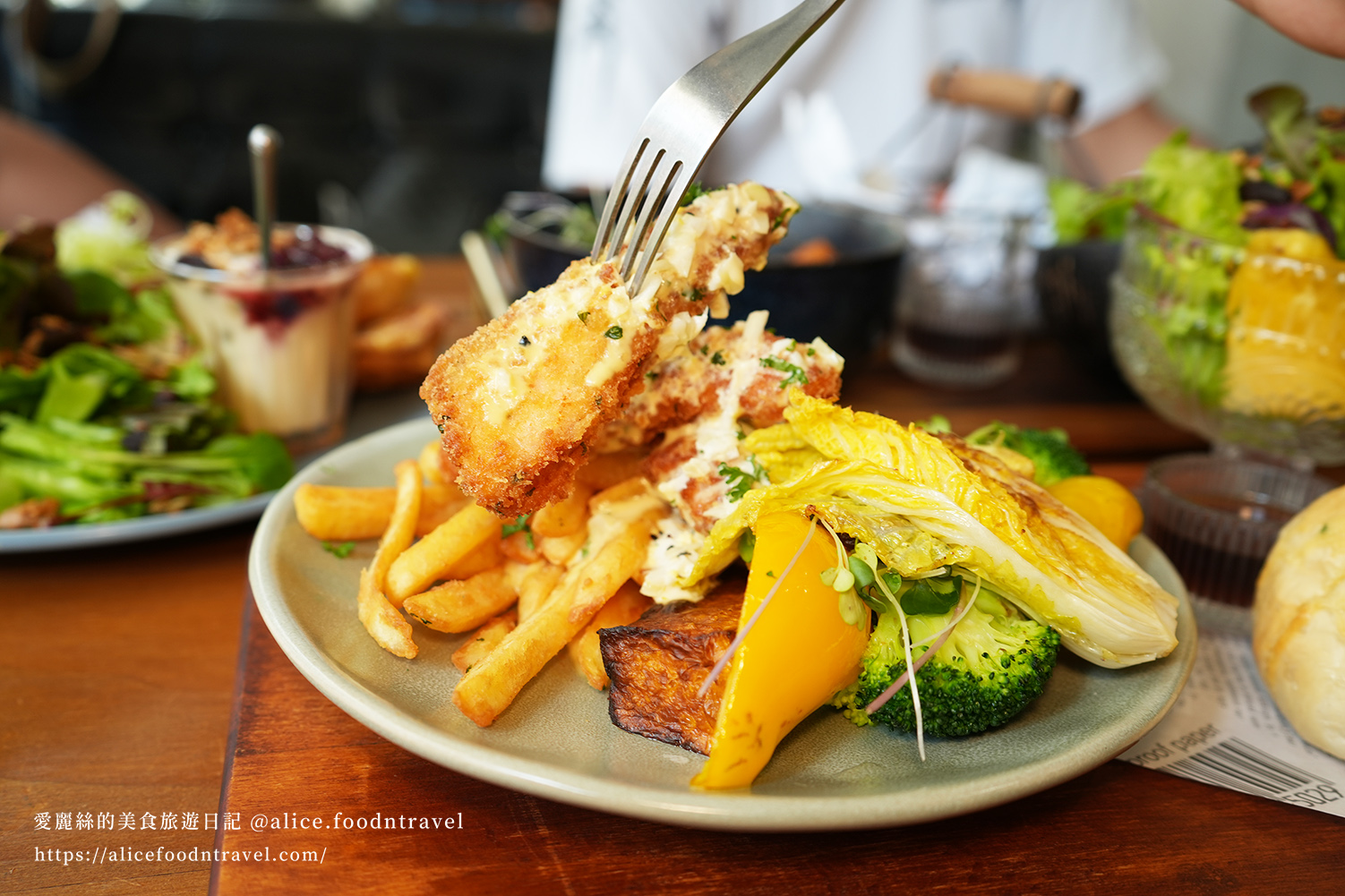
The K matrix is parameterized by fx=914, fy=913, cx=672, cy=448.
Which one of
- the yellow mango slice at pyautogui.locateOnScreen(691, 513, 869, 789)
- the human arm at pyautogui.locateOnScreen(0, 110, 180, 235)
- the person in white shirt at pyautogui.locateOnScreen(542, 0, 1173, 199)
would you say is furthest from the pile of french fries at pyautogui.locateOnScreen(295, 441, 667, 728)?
the human arm at pyautogui.locateOnScreen(0, 110, 180, 235)

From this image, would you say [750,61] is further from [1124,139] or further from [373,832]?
[1124,139]

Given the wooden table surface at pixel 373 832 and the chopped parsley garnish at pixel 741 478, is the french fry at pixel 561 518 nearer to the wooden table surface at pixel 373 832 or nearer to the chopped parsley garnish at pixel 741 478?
the chopped parsley garnish at pixel 741 478

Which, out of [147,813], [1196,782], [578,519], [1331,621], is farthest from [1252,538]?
[147,813]

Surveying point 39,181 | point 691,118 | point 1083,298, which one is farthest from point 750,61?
point 39,181

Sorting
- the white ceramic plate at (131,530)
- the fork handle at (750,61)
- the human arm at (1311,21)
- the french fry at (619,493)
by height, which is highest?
the human arm at (1311,21)

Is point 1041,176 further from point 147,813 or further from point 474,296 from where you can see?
point 147,813

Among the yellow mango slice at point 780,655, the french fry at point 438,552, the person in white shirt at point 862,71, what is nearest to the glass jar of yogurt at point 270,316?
the french fry at point 438,552

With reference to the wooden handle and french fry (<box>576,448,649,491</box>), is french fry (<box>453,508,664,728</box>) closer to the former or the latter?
french fry (<box>576,448,649,491</box>)
